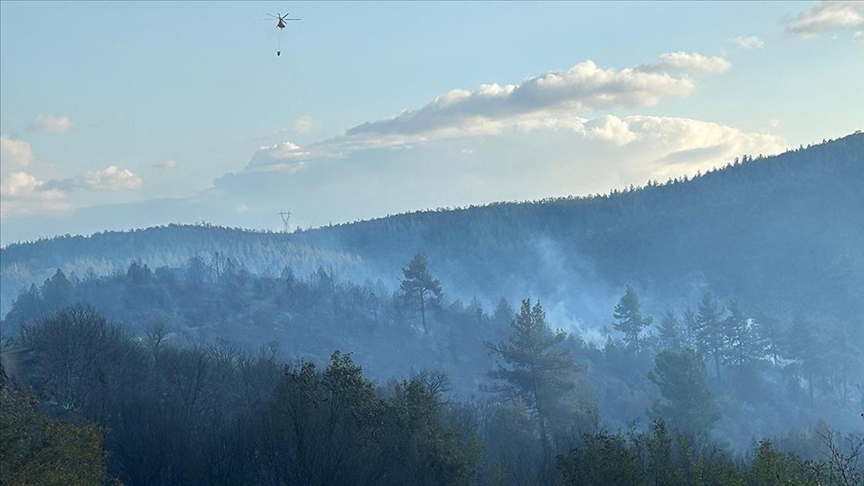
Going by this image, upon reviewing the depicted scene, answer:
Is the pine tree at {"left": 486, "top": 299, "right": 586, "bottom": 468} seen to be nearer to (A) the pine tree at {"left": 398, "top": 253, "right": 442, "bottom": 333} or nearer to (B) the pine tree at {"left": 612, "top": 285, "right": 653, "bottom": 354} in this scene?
(B) the pine tree at {"left": 612, "top": 285, "right": 653, "bottom": 354}

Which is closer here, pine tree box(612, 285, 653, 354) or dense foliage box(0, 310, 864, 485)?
dense foliage box(0, 310, 864, 485)

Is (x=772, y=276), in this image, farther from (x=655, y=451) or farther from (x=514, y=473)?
(x=655, y=451)

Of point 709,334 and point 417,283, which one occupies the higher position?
point 417,283

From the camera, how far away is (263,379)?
81.3 meters

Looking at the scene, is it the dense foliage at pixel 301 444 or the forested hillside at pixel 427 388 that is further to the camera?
the forested hillside at pixel 427 388

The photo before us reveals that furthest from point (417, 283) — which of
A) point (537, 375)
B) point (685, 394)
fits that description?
point (685, 394)

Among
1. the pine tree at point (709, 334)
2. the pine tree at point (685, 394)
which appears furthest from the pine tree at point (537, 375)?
the pine tree at point (709, 334)

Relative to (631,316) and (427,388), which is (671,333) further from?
(427,388)

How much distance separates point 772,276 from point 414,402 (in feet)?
517

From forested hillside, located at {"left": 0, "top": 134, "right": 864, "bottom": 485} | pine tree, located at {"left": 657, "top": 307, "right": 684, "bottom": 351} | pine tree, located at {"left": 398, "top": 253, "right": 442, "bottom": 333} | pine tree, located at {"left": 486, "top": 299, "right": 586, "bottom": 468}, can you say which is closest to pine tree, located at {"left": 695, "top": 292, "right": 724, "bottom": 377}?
forested hillside, located at {"left": 0, "top": 134, "right": 864, "bottom": 485}

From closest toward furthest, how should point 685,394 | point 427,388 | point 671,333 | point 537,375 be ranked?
point 427,388
point 537,375
point 685,394
point 671,333

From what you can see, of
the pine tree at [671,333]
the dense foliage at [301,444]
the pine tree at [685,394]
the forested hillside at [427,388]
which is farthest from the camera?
the pine tree at [671,333]

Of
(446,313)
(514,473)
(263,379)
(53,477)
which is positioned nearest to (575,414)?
(263,379)

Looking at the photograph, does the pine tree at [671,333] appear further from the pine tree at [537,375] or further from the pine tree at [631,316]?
the pine tree at [537,375]
